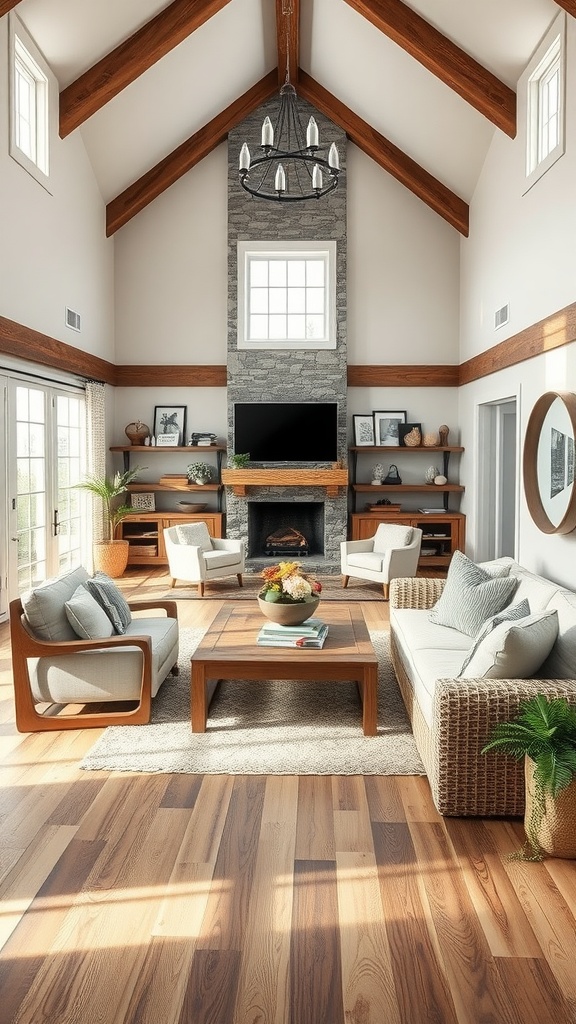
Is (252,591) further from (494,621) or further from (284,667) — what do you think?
(494,621)

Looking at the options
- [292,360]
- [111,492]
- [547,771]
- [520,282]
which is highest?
[520,282]

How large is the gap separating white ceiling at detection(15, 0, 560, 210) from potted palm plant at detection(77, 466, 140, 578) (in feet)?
11.1

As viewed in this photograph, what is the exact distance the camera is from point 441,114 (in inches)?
308

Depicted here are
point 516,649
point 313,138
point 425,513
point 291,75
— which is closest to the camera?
point 516,649

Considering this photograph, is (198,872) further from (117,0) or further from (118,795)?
(117,0)

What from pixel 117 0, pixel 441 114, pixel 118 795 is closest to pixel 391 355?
pixel 441 114

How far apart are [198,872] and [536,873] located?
1.19m

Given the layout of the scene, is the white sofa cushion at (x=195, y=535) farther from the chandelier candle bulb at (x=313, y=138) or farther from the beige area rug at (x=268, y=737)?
the chandelier candle bulb at (x=313, y=138)

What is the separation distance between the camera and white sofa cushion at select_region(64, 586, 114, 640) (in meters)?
4.11

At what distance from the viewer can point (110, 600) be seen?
4.60m

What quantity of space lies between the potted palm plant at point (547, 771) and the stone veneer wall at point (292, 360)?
6.61 metres

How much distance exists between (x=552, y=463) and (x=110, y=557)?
5224mm

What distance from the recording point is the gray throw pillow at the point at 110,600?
177 inches

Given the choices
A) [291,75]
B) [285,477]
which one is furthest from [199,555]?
[291,75]
